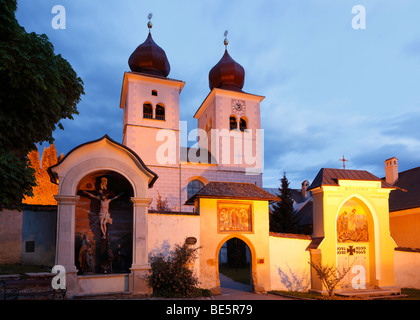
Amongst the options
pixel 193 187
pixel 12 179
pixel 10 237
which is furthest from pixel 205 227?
pixel 193 187

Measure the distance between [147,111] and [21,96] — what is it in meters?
22.1

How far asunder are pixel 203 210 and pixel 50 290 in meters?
6.96

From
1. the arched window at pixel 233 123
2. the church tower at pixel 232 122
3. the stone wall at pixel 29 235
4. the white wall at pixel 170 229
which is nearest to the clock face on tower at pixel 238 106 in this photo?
the church tower at pixel 232 122

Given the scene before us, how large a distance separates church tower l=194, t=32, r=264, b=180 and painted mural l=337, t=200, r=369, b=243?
574 inches

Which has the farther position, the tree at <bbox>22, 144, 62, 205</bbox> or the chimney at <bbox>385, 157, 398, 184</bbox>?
the tree at <bbox>22, 144, 62, 205</bbox>

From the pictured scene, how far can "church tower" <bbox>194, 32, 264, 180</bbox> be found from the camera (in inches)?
1307

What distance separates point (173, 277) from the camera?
45.0ft

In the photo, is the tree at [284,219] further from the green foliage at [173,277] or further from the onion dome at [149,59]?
the onion dome at [149,59]

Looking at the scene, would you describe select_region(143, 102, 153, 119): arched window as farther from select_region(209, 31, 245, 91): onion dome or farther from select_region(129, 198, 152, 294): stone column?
select_region(129, 198, 152, 294): stone column

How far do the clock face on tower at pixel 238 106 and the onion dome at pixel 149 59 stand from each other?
684 centimetres

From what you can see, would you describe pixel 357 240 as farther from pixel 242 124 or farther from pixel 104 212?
pixel 242 124

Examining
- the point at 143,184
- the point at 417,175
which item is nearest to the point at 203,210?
the point at 143,184

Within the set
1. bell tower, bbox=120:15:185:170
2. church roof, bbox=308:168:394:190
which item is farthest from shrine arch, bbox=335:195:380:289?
bell tower, bbox=120:15:185:170

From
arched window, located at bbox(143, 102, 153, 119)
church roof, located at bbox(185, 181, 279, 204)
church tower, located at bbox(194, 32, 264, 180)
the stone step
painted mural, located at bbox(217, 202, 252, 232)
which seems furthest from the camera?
church tower, located at bbox(194, 32, 264, 180)
